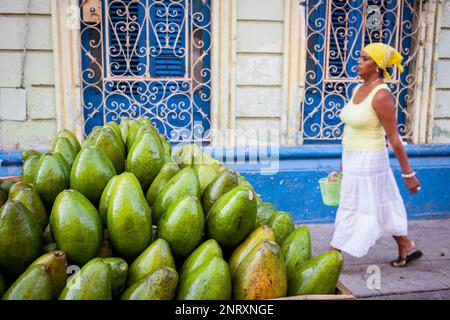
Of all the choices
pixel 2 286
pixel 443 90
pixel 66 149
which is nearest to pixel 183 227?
pixel 2 286

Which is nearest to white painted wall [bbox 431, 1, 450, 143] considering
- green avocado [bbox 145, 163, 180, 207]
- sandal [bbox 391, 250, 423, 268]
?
sandal [bbox 391, 250, 423, 268]

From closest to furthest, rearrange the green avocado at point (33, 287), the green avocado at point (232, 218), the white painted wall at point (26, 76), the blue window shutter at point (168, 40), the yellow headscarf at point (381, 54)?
the green avocado at point (33, 287)
the green avocado at point (232, 218)
the yellow headscarf at point (381, 54)
the white painted wall at point (26, 76)
the blue window shutter at point (168, 40)

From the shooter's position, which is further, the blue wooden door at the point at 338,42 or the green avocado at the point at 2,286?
the blue wooden door at the point at 338,42

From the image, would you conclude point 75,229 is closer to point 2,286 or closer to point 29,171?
point 2,286

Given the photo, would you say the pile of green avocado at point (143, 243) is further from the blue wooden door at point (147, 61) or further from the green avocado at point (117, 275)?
the blue wooden door at point (147, 61)

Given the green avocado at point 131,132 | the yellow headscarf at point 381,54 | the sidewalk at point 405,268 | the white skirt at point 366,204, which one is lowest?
the sidewalk at point 405,268

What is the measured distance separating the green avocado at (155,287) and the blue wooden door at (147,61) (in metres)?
3.47

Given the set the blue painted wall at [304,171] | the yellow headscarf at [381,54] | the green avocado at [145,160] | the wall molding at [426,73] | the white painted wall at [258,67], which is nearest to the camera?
the green avocado at [145,160]

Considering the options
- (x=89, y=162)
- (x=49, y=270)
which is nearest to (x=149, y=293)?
(x=49, y=270)

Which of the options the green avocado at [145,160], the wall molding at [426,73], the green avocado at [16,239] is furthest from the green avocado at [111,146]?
the wall molding at [426,73]

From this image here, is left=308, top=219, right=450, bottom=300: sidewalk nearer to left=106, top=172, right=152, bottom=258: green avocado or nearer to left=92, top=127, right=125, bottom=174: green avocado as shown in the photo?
left=92, top=127, right=125, bottom=174: green avocado

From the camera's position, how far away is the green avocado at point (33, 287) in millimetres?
940

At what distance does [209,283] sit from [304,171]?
144 inches

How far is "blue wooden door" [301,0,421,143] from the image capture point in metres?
4.59
